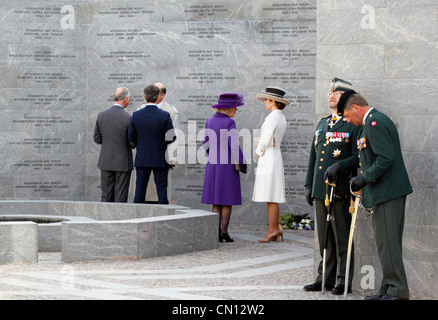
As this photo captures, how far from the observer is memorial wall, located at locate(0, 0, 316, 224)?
44.2 feet

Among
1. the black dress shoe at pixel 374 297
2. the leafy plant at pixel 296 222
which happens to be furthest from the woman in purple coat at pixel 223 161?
the black dress shoe at pixel 374 297

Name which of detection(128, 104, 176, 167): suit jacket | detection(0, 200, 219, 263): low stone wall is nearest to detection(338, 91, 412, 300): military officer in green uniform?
detection(0, 200, 219, 263): low stone wall

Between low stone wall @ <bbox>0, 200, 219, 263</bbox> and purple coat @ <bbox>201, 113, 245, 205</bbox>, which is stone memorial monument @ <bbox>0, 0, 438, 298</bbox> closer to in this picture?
purple coat @ <bbox>201, 113, 245, 205</bbox>

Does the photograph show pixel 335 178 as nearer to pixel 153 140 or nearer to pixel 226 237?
pixel 226 237

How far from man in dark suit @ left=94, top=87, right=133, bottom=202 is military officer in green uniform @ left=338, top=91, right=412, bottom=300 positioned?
5379mm

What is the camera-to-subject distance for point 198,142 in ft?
44.9

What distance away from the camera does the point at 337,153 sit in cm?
750

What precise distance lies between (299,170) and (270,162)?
2636 millimetres

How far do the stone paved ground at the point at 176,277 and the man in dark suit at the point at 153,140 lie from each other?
1.48 m

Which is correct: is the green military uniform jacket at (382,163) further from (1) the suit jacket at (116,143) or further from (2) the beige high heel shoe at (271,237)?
(1) the suit jacket at (116,143)

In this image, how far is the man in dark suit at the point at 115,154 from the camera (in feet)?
38.7

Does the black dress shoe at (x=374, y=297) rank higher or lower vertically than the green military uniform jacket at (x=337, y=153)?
lower
